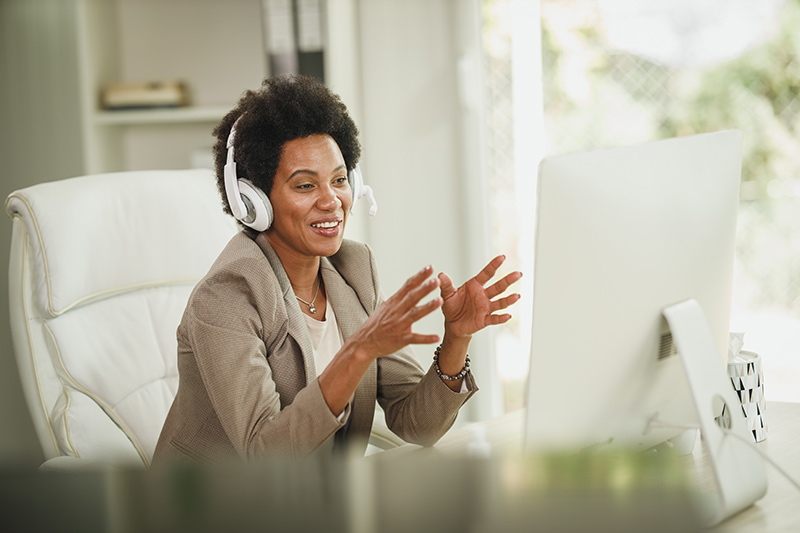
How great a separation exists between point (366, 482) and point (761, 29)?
295cm

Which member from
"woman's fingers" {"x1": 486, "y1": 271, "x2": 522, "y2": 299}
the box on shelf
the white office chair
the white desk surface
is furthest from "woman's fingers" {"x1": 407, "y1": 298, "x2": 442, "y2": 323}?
the box on shelf

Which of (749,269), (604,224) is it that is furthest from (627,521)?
(749,269)

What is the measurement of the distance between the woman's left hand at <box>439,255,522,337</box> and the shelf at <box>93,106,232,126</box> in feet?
5.65

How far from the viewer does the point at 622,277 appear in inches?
32.8

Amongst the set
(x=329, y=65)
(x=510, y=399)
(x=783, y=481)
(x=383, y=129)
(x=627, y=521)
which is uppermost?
(x=329, y=65)

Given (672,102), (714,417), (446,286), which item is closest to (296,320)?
(446,286)

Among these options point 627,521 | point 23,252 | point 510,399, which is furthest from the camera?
point 510,399

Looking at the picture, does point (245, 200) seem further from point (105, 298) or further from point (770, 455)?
point (770, 455)

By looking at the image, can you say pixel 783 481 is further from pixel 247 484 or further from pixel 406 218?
pixel 406 218

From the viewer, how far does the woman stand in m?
1.05

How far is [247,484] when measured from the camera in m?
0.29

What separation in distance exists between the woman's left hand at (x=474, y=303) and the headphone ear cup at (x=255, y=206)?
0.98 feet

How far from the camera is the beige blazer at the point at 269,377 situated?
1.07 meters

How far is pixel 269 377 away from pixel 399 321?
0.81 ft
